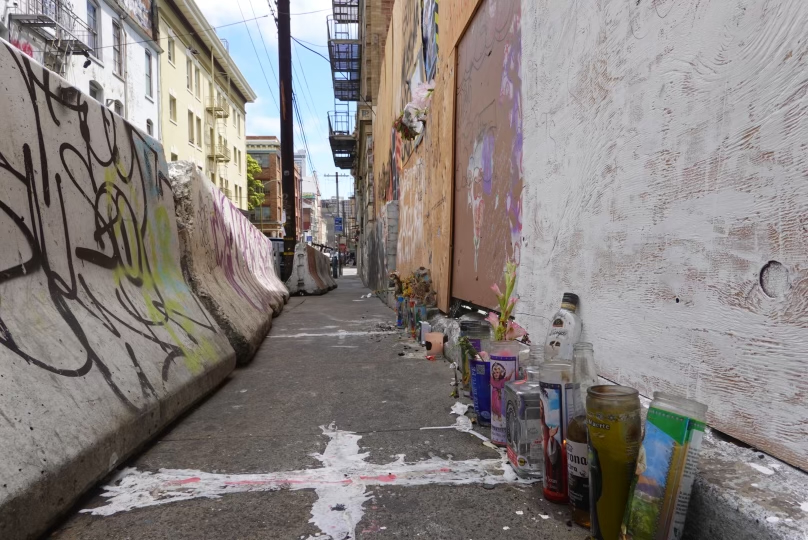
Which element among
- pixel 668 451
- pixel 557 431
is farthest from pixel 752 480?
pixel 557 431

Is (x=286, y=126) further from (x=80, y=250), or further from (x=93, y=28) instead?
(x=80, y=250)

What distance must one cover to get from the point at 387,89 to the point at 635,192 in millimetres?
11851

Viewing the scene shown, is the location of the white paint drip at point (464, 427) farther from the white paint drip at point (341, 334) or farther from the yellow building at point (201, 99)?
the yellow building at point (201, 99)

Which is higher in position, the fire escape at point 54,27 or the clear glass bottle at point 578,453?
the fire escape at point 54,27

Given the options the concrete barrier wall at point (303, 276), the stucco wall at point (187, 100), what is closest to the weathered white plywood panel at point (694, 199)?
the concrete barrier wall at point (303, 276)

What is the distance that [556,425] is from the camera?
5.88 feet

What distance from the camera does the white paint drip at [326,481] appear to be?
1.78 metres

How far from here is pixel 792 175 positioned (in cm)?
136

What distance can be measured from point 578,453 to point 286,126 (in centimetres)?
1380

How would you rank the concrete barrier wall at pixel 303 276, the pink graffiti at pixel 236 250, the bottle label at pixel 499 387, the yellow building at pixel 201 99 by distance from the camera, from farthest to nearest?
the yellow building at pixel 201 99
the concrete barrier wall at pixel 303 276
the pink graffiti at pixel 236 250
the bottle label at pixel 499 387

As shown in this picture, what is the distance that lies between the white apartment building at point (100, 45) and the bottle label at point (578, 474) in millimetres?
12827

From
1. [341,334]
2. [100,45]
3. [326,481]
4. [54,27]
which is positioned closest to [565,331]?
[326,481]

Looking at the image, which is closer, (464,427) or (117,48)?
(464,427)

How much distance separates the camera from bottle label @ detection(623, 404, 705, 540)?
133 cm
